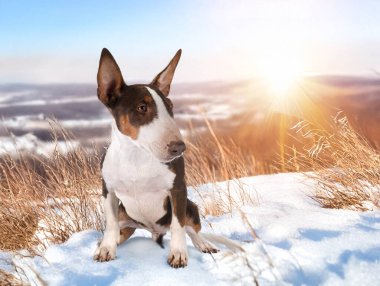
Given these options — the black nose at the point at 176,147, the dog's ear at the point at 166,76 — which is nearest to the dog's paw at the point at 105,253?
the black nose at the point at 176,147

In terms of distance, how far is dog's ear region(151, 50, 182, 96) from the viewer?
3.80m

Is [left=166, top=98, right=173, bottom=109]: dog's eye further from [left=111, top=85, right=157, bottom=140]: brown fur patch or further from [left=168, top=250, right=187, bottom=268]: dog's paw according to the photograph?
[left=168, top=250, right=187, bottom=268]: dog's paw

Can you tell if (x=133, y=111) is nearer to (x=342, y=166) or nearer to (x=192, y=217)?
(x=192, y=217)

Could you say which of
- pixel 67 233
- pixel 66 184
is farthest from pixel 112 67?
pixel 66 184

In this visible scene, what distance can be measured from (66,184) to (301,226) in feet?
9.25

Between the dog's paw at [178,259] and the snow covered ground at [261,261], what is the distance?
0.15ft

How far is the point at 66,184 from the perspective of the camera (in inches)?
235

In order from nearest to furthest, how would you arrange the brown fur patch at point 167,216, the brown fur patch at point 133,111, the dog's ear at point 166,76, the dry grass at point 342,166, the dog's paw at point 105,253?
the brown fur patch at point 133,111 → the dog's paw at point 105,253 → the brown fur patch at point 167,216 → the dog's ear at point 166,76 → the dry grass at point 342,166

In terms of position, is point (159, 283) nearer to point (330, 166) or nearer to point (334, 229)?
point (334, 229)

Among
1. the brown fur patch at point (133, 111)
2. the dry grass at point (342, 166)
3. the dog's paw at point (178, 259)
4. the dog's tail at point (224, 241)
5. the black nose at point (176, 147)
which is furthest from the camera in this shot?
the dry grass at point (342, 166)

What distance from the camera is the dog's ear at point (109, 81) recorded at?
3465mm

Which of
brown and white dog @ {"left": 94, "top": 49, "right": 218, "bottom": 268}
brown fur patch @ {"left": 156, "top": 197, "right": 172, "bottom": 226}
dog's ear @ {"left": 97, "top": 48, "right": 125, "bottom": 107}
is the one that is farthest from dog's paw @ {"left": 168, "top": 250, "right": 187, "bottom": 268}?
dog's ear @ {"left": 97, "top": 48, "right": 125, "bottom": 107}

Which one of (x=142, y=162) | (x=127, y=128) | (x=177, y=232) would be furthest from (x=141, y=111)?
(x=177, y=232)

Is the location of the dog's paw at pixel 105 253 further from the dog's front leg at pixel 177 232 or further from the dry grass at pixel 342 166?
the dry grass at pixel 342 166
